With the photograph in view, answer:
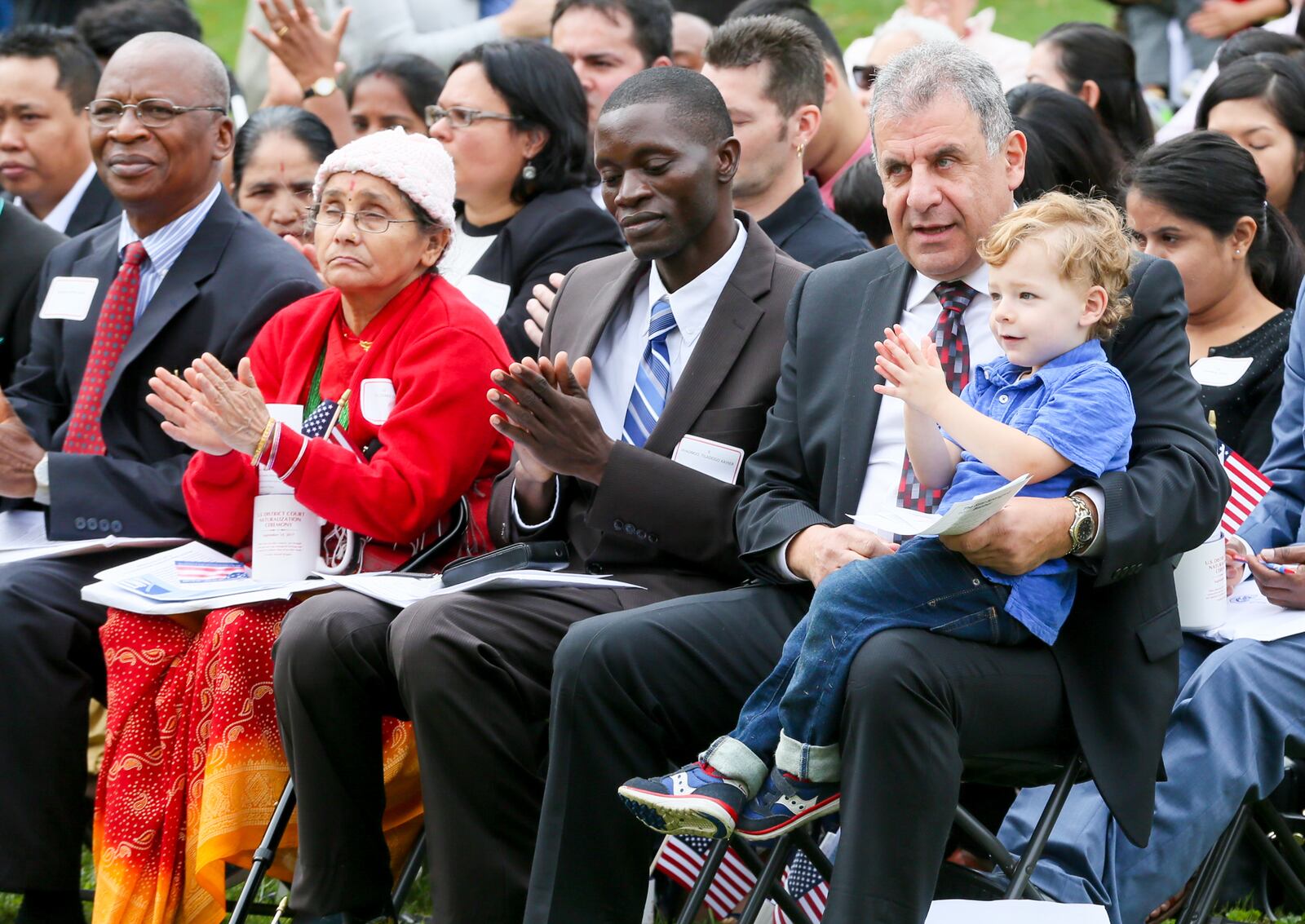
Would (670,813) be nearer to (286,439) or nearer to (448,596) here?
(448,596)

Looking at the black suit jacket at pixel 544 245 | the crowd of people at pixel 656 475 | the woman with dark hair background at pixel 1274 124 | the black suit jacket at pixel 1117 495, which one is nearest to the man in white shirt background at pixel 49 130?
the crowd of people at pixel 656 475

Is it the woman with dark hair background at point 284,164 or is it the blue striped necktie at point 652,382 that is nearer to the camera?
the blue striped necktie at point 652,382

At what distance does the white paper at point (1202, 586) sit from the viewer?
396 centimetres

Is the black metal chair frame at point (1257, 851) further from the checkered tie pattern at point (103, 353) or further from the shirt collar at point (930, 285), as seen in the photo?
the checkered tie pattern at point (103, 353)

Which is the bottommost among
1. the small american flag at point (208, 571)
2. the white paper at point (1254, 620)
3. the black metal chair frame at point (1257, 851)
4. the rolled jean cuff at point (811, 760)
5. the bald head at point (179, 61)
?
the black metal chair frame at point (1257, 851)

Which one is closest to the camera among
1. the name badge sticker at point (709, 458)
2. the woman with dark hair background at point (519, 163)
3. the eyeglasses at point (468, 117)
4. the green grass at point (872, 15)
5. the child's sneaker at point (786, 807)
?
the child's sneaker at point (786, 807)

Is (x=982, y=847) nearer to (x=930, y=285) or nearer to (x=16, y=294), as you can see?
(x=930, y=285)

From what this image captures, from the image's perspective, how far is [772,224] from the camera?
18.1ft

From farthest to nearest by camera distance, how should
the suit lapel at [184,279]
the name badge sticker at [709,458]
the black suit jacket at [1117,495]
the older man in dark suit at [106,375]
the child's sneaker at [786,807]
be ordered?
the suit lapel at [184,279], the older man in dark suit at [106,375], the name badge sticker at [709,458], the black suit jacket at [1117,495], the child's sneaker at [786,807]

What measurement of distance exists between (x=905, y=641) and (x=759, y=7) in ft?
15.8

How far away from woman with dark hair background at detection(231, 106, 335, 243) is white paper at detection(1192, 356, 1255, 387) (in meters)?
3.42

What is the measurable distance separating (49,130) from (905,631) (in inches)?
210

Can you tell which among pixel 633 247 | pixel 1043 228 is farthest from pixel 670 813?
pixel 633 247

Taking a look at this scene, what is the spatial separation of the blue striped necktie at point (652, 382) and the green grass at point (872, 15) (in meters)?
12.0
